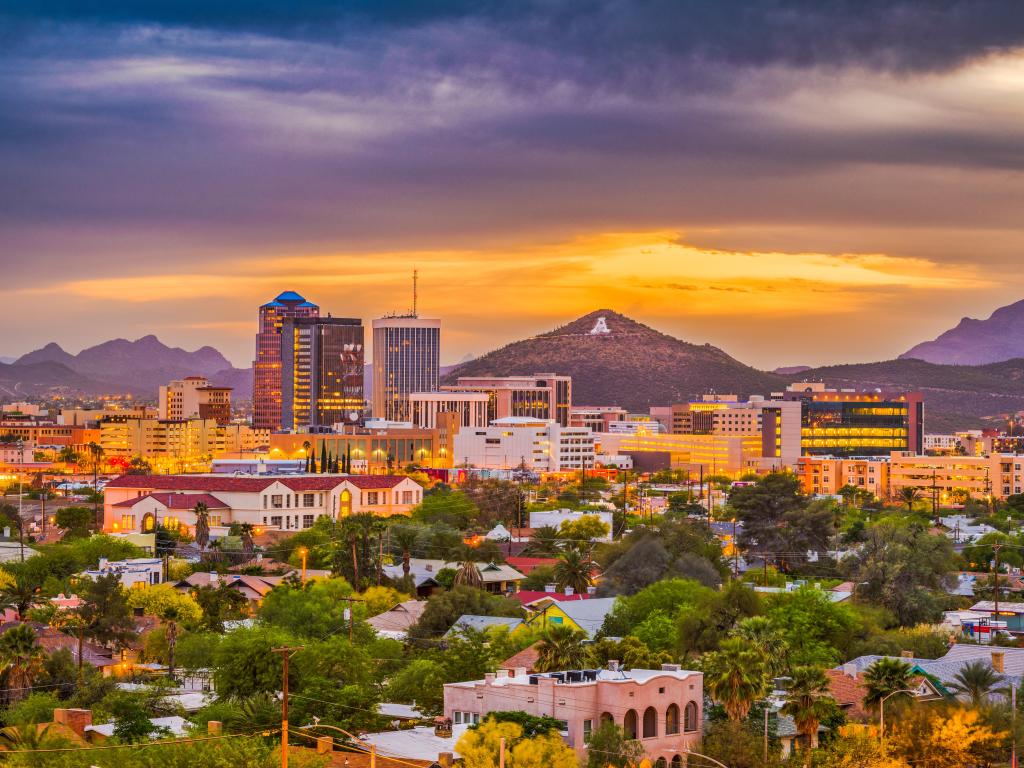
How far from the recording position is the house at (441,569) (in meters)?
100

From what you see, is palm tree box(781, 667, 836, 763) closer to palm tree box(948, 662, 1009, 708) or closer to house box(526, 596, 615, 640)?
palm tree box(948, 662, 1009, 708)

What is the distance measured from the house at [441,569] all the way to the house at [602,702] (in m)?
45.2

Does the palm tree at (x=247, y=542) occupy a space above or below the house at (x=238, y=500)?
below

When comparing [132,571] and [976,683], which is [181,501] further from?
[976,683]

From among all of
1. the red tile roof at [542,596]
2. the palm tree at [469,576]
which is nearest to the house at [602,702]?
the red tile roof at [542,596]

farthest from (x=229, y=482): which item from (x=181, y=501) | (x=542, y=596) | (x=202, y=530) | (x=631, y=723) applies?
(x=631, y=723)

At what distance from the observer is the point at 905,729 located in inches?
2005

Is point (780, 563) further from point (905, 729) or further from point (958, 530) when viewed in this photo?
point (905, 729)

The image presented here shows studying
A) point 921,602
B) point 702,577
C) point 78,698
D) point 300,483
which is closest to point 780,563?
point 702,577

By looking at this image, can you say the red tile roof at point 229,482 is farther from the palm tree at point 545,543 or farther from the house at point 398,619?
the house at point 398,619

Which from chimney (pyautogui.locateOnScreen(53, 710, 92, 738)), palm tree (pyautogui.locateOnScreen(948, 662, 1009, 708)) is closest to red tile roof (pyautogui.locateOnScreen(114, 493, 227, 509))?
chimney (pyautogui.locateOnScreen(53, 710, 92, 738))

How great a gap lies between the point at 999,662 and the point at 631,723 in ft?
61.4

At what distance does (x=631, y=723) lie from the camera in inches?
2002

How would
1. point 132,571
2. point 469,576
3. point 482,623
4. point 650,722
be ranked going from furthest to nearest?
1. point 469,576
2. point 132,571
3. point 482,623
4. point 650,722
